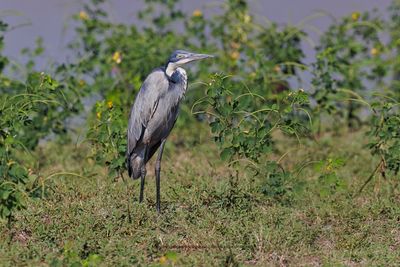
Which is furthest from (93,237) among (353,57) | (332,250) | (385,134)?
(353,57)

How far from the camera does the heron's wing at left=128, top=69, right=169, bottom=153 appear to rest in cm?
728

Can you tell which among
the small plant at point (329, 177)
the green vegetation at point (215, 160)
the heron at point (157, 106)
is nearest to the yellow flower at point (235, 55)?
the green vegetation at point (215, 160)

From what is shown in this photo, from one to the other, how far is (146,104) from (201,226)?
1370 mm

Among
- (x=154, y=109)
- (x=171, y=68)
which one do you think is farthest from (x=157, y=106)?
(x=171, y=68)

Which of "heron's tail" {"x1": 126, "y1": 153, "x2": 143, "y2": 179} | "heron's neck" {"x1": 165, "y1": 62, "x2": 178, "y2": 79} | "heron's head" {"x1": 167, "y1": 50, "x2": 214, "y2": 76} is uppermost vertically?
"heron's head" {"x1": 167, "y1": 50, "x2": 214, "y2": 76}

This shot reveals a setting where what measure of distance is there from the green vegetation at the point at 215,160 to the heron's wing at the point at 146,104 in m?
0.16

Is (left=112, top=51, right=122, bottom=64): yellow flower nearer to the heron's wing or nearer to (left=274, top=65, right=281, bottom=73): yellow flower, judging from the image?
(left=274, top=65, right=281, bottom=73): yellow flower

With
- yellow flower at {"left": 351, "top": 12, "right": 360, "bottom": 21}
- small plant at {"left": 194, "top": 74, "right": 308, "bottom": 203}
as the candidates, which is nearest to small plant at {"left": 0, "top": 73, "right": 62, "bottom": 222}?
small plant at {"left": 194, "top": 74, "right": 308, "bottom": 203}

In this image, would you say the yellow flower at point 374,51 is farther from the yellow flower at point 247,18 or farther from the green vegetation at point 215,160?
the yellow flower at point 247,18

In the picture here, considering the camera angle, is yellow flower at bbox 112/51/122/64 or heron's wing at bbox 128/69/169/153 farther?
yellow flower at bbox 112/51/122/64

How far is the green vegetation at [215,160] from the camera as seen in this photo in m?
5.98

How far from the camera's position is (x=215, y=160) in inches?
359

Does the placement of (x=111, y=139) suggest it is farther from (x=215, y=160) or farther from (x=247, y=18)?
(x=247, y=18)

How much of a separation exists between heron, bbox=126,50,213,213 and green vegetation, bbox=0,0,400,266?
6.5 inches
